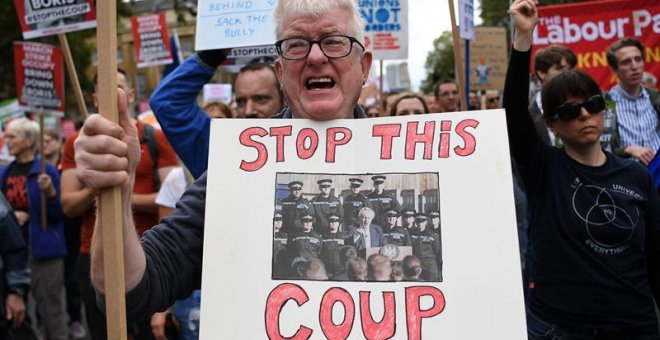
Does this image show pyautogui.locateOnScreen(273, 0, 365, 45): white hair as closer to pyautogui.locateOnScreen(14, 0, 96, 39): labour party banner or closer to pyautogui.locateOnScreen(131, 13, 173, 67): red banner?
pyautogui.locateOnScreen(14, 0, 96, 39): labour party banner

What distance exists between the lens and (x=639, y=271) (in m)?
2.90

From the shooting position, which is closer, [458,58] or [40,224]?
[458,58]

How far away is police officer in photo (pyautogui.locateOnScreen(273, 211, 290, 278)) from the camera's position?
5.87 ft

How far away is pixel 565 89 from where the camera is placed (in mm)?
3053

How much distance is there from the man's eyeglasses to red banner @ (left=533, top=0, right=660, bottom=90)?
5205 millimetres

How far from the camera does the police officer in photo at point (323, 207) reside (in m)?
1.83

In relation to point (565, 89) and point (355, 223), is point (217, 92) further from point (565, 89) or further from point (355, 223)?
point (355, 223)

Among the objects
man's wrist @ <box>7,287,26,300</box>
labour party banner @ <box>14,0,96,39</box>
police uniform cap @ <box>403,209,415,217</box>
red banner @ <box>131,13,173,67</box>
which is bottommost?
man's wrist @ <box>7,287,26,300</box>

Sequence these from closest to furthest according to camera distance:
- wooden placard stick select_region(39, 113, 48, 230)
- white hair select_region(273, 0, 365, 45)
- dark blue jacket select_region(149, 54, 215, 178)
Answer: white hair select_region(273, 0, 365, 45) → dark blue jacket select_region(149, 54, 215, 178) → wooden placard stick select_region(39, 113, 48, 230)

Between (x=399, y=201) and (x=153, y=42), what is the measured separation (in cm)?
953

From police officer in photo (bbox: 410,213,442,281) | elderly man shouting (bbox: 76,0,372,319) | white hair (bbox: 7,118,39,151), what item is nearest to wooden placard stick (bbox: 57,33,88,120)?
elderly man shouting (bbox: 76,0,372,319)

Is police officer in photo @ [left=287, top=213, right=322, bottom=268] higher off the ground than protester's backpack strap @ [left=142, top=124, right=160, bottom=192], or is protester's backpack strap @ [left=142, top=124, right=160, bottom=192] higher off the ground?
protester's backpack strap @ [left=142, top=124, right=160, bottom=192]

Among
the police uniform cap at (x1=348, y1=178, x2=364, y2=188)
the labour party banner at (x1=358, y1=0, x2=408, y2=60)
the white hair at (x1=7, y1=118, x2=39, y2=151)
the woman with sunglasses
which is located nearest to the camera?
the police uniform cap at (x1=348, y1=178, x2=364, y2=188)

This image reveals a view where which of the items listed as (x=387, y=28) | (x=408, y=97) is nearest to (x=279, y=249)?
(x=408, y=97)
